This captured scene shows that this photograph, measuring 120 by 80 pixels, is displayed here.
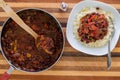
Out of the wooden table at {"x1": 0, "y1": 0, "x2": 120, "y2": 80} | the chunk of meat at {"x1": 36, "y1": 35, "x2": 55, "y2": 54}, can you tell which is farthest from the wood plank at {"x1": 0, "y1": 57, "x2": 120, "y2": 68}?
the chunk of meat at {"x1": 36, "y1": 35, "x2": 55, "y2": 54}

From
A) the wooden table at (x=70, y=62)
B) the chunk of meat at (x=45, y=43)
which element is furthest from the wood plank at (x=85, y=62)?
the chunk of meat at (x=45, y=43)

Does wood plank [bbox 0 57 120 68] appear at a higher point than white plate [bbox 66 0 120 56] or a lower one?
lower

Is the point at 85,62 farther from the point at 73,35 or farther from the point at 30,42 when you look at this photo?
the point at 30,42

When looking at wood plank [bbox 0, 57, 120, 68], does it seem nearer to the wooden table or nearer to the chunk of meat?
the wooden table

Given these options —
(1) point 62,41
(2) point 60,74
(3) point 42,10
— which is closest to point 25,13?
(3) point 42,10

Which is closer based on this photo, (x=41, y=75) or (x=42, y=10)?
(x=42, y=10)

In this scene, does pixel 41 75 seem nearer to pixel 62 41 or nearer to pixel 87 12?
pixel 62 41
